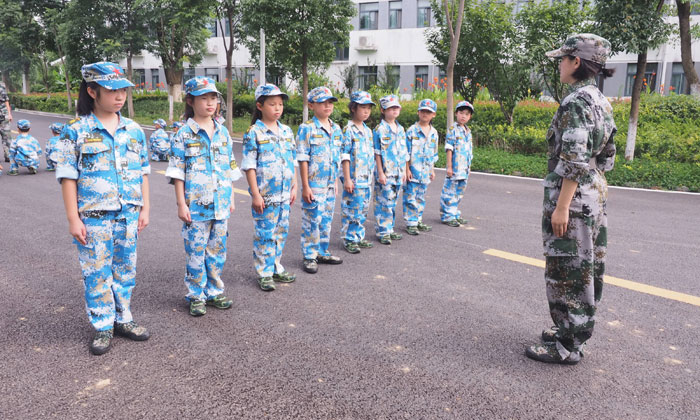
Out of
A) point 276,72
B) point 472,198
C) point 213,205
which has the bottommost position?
point 472,198

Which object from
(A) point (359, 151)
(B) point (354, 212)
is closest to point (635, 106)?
(A) point (359, 151)

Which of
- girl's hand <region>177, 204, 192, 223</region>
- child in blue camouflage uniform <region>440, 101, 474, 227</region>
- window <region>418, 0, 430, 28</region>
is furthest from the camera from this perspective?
window <region>418, 0, 430, 28</region>

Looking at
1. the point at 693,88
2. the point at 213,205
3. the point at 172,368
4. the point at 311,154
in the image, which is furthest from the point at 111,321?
the point at 693,88

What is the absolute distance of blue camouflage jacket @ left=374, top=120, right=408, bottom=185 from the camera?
21.1 feet

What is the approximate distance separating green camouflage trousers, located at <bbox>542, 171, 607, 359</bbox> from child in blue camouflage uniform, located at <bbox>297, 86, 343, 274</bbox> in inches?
97.1

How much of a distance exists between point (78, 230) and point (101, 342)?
745 millimetres

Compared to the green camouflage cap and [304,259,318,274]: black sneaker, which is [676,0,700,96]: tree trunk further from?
[304,259,318,274]: black sneaker

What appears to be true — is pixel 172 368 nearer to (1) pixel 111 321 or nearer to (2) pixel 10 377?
(1) pixel 111 321

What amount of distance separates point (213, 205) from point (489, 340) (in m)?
2.19

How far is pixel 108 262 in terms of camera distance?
353cm

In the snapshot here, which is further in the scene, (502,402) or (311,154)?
(311,154)

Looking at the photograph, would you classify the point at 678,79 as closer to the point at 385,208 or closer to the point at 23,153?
the point at 385,208

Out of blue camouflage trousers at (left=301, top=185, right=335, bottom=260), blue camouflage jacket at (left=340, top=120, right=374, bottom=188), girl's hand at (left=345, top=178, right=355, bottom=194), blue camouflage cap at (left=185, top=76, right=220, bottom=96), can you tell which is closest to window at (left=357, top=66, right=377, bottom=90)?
blue camouflage jacket at (left=340, top=120, right=374, bottom=188)

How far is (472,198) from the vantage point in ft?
31.1
